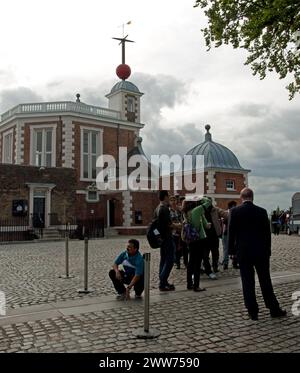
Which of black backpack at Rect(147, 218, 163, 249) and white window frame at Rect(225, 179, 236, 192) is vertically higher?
white window frame at Rect(225, 179, 236, 192)

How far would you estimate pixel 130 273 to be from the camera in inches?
306

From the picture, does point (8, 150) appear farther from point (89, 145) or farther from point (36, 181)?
point (36, 181)

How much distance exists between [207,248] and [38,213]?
2116 cm

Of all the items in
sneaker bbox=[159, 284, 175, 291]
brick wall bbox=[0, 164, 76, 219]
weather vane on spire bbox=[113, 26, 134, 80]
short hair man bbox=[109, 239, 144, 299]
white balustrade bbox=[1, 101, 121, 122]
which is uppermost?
weather vane on spire bbox=[113, 26, 134, 80]

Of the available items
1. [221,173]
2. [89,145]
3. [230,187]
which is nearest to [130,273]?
[89,145]

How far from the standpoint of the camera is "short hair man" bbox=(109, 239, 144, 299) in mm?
7533

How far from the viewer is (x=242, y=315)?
631cm

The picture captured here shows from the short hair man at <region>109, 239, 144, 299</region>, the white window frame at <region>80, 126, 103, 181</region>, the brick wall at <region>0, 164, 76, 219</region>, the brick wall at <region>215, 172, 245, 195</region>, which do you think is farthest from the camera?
the brick wall at <region>215, 172, 245, 195</region>

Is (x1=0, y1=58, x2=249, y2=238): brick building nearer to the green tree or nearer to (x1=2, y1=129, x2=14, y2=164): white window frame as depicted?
(x1=2, y1=129, x2=14, y2=164): white window frame

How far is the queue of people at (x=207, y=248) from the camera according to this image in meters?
6.23

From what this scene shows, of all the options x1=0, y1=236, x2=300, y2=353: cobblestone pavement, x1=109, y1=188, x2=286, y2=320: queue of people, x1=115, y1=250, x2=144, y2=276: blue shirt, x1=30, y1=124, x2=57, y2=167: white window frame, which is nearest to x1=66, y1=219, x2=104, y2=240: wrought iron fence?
x1=30, y1=124, x2=57, y2=167: white window frame

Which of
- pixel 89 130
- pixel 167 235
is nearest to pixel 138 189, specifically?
pixel 89 130
